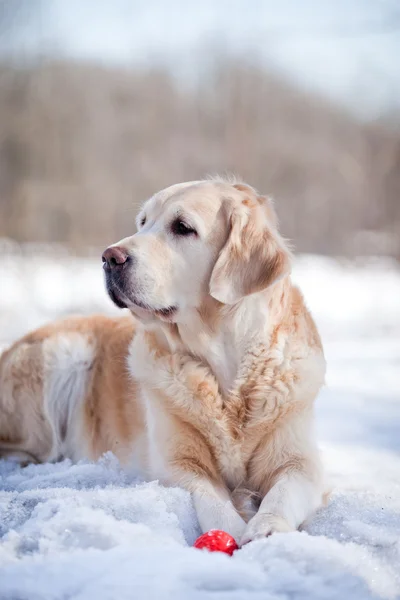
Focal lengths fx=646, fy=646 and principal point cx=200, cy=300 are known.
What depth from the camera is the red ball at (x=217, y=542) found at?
1.99 m

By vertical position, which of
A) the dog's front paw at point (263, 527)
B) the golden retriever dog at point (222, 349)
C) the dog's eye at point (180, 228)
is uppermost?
the dog's eye at point (180, 228)

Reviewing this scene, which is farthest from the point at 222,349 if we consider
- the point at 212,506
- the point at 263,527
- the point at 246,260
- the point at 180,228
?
the point at 263,527

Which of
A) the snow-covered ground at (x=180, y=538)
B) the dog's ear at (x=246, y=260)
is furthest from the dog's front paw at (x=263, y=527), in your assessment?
the dog's ear at (x=246, y=260)

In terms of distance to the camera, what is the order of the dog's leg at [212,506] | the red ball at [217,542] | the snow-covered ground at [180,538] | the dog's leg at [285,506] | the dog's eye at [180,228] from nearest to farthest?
1. the snow-covered ground at [180,538]
2. the red ball at [217,542]
3. the dog's leg at [285,506]
4. the dog's leg at [212,506]
5. the dog's eye at [180,228]

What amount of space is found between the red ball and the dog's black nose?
3.48 ft

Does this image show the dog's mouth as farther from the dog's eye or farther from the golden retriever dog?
the dog's eye

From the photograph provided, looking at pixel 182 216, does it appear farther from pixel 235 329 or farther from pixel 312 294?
pixel 312 294

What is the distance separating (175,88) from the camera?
13719 mm

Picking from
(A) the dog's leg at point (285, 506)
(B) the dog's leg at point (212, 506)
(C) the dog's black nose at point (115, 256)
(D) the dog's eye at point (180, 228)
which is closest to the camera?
(A) the dog's leg at point (285, 506)

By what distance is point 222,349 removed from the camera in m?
2.72

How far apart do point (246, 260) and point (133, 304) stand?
494 mm

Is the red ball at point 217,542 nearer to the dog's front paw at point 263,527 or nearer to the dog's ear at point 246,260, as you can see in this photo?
the dog's front paw at point 263,527

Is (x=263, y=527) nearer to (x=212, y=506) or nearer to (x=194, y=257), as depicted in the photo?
(x=212, y=506)

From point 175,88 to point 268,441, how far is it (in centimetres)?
1226
